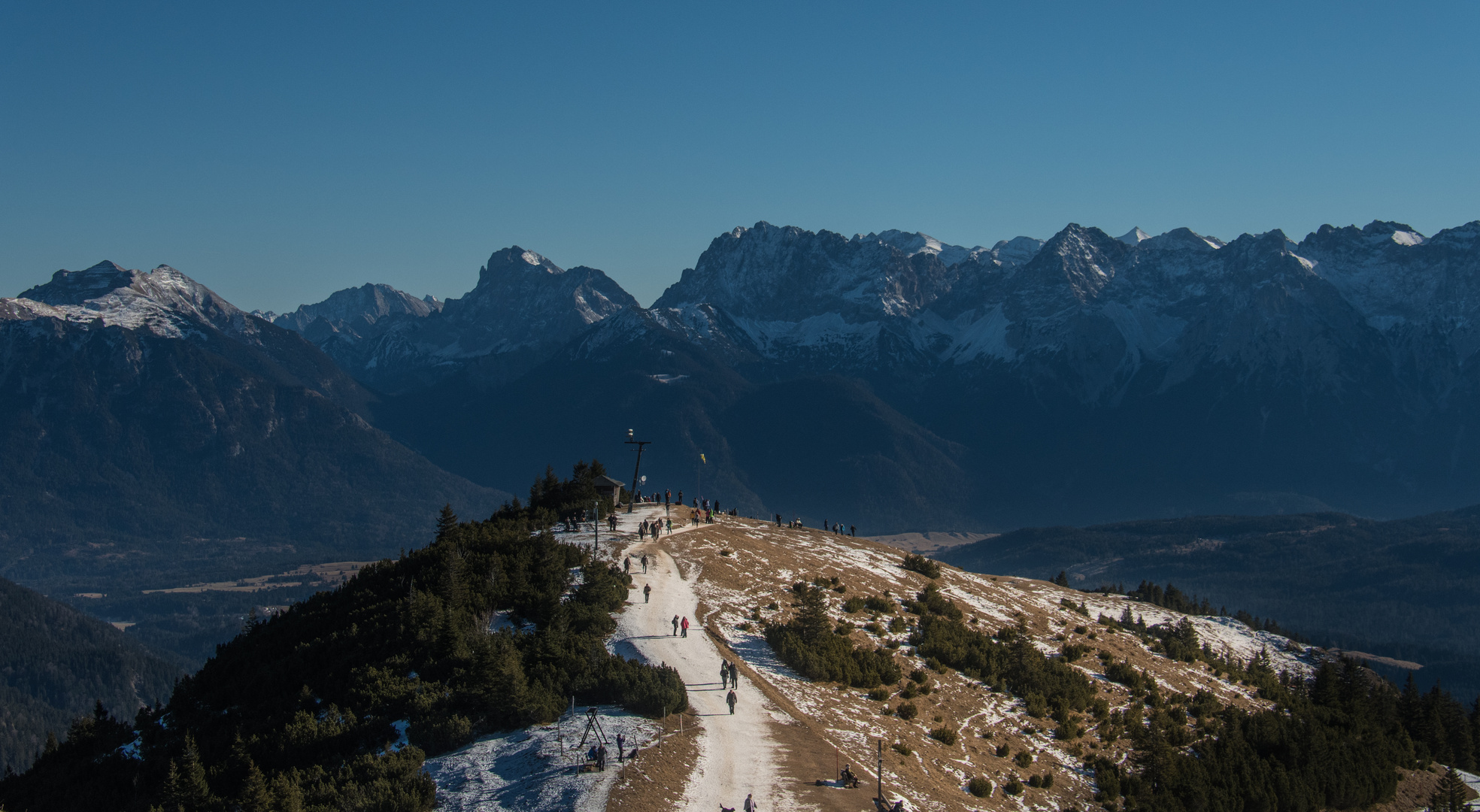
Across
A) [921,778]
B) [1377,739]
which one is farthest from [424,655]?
[1377,739]

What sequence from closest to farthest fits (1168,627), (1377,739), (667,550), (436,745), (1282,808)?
(436,745) → (1282,808) → (1377,739) → (667,550) → (1168,627)

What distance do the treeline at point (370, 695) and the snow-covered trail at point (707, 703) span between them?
233 centimetres

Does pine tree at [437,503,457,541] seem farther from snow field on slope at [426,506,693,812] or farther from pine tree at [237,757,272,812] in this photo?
pine tree at [237,757,272,812]

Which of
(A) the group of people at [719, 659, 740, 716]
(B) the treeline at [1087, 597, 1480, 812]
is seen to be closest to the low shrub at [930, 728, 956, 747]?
(B) the treeline at [1087, 597, 1480, 812]

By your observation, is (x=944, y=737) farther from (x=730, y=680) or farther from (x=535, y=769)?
(x=535, y=769)

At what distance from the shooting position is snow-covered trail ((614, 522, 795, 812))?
57.3 m

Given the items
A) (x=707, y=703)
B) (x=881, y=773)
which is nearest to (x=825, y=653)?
(x=707, y=703)

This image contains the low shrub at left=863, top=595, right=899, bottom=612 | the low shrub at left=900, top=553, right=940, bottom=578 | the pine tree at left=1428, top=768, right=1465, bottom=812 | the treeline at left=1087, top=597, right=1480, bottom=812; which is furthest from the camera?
the low shrub at left=900, top=553, right=940, bottom=578

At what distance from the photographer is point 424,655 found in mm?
71000

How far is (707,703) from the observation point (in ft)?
225

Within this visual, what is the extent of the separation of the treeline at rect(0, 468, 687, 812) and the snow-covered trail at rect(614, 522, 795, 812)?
7.65 feet

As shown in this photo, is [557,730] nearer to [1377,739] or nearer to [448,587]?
[448,587]

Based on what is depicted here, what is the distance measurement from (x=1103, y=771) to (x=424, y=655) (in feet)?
133

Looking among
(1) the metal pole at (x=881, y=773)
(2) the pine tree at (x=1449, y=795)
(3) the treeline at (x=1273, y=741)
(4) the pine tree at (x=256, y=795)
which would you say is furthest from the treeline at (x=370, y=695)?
(2) the pine tree at (x=1449, y=795)
